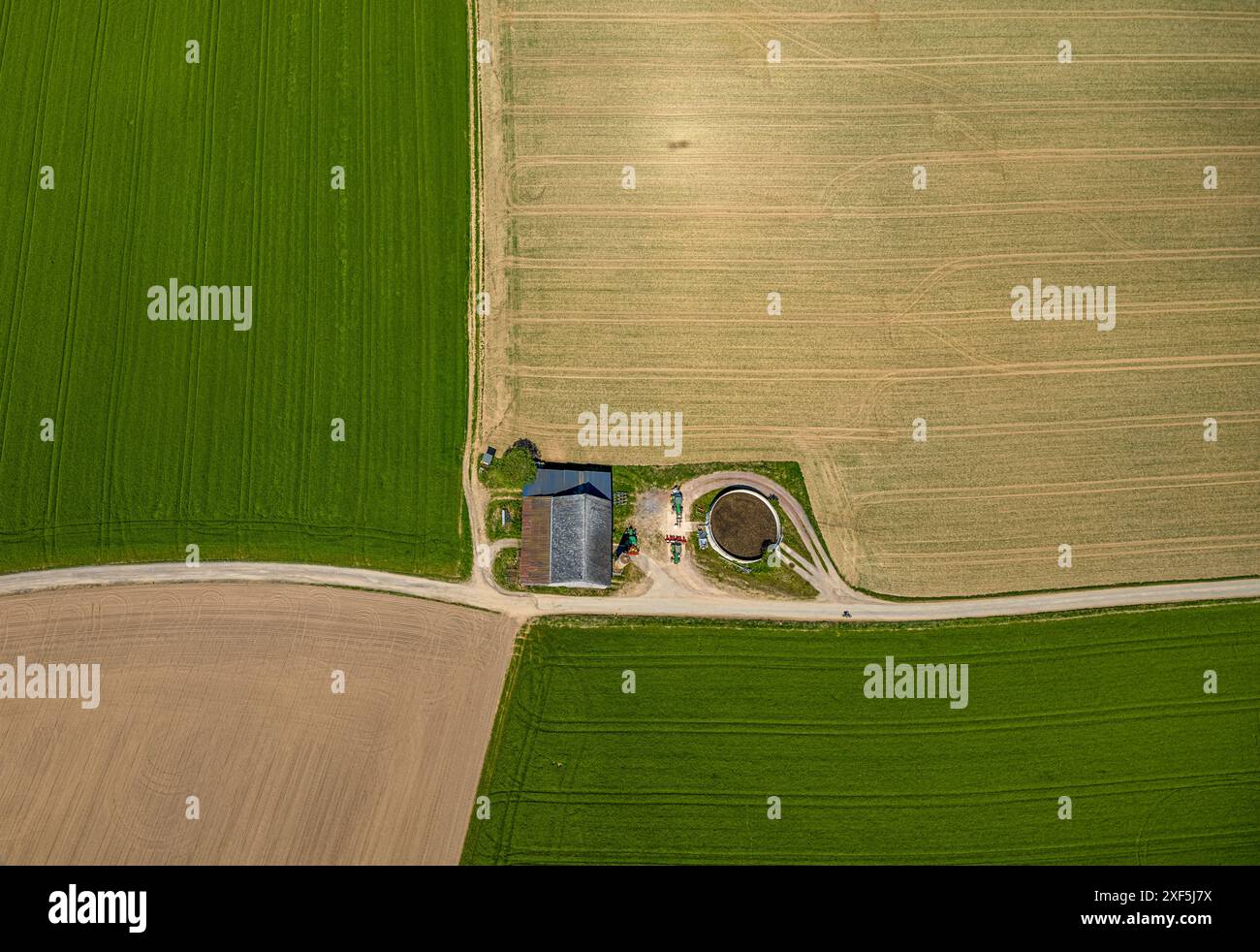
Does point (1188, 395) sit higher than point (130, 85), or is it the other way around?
point (130, 85)

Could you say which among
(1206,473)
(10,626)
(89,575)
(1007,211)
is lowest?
(10,626)

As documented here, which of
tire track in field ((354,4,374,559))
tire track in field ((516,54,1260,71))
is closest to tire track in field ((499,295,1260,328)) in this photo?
tire track in field ((354,4,374,559))

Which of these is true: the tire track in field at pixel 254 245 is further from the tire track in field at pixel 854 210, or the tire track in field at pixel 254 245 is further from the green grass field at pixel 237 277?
the tire track in field at pixel 854 210

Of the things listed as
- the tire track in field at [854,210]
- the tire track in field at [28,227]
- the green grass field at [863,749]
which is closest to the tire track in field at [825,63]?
the tire track in field at [854,210]

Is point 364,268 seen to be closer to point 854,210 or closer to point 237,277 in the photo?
point 237,277
